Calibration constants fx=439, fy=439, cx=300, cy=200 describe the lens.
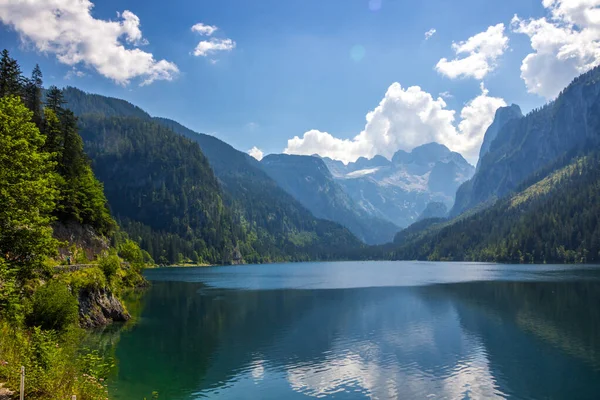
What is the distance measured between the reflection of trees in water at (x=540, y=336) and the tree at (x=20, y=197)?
1617 inches

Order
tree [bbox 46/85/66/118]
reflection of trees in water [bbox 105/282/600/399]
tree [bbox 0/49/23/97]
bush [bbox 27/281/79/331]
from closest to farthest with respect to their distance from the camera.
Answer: reflection of trees in water [bbox 105/282/600/399]
bush [bbox 27/281/79/331]
tree [bbox 0/49/23/97]
tree [bbox 46/85/66/118]

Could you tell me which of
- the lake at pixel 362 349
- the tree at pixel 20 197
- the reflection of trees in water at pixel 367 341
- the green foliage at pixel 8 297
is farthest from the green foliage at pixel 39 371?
the reflection of trees in water at pixel 367 341

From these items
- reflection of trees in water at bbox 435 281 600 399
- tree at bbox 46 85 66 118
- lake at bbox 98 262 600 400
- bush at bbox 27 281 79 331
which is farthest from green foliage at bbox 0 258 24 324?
tree at bbox 46 85 66 118

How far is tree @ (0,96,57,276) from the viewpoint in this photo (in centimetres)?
3109

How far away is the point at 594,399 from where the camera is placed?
35.3 meters

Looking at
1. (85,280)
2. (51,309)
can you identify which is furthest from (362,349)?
(85,280)

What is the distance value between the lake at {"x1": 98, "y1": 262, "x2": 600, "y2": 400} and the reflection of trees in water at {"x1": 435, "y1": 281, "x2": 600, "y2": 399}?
0.42ft

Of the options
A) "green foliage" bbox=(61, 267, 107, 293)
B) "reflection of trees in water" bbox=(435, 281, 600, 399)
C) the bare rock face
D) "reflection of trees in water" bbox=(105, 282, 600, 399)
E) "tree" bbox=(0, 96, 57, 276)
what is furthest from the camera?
the bare rock face

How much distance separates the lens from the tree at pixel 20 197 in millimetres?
31094

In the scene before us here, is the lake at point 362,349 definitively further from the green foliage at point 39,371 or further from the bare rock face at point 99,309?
the green foliage at point 39,371

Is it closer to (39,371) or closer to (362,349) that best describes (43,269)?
(39,371)

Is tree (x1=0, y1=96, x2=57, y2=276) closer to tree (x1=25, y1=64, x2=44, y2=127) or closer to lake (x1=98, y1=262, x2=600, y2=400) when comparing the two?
lake (x1=98, y1=262, x2=600, y2=400)

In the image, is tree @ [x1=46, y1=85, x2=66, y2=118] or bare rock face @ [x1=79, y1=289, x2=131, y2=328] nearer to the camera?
bare rock face @ [x1=79, y1=289, x2=131, y2=328]

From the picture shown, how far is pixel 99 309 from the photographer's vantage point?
211 feet
